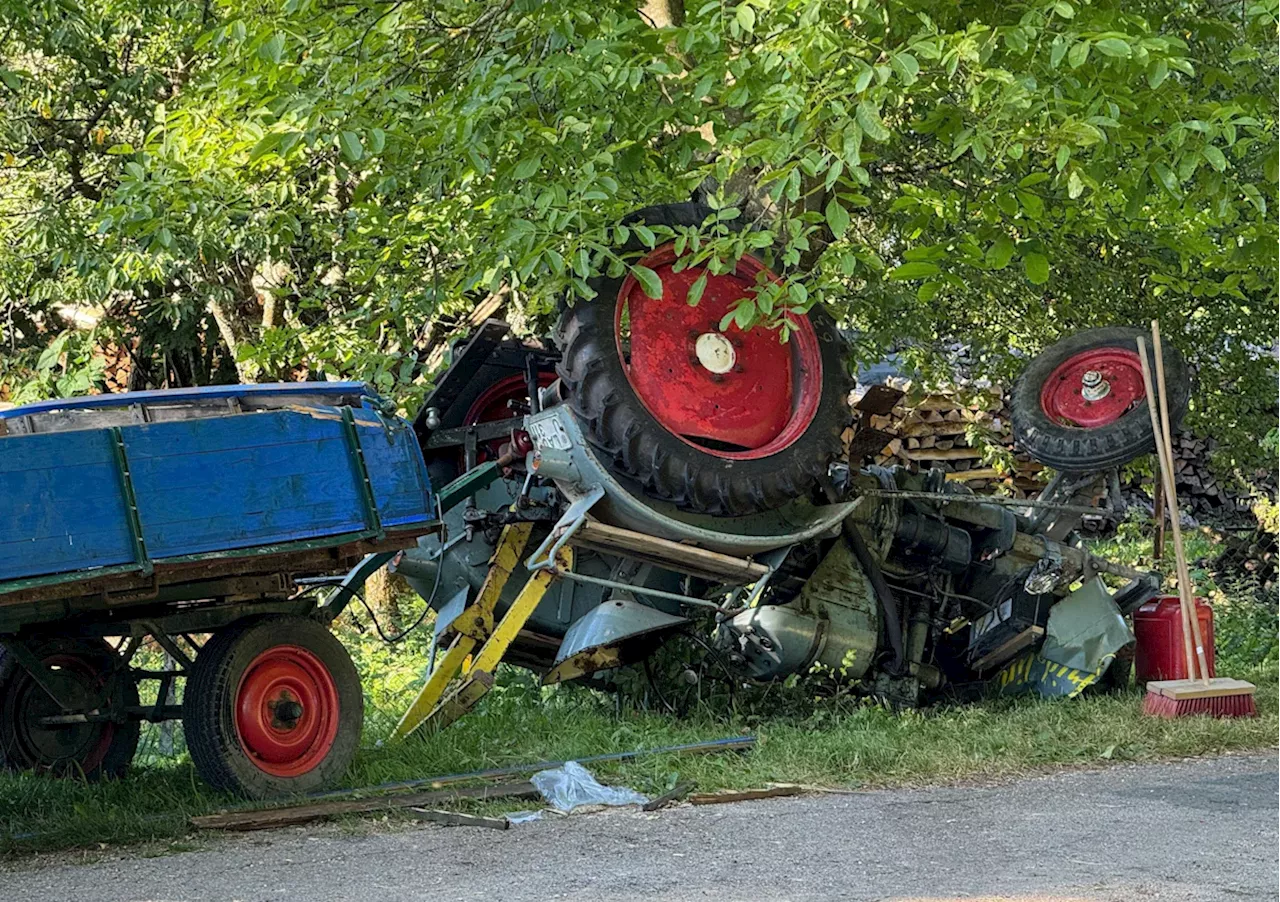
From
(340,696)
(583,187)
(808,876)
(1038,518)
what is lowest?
(808,876)

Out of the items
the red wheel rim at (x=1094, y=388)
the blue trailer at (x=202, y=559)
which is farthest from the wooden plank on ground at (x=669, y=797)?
the red wheel rim at (x=1094, y=388)

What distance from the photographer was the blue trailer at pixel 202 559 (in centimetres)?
590

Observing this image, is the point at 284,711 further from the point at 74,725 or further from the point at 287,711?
the point at 74,725

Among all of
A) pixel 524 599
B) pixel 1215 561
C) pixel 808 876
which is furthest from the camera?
pixel 1215 561

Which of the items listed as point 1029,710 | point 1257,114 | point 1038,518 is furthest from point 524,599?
point 1257,114

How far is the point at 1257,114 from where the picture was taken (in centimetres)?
807

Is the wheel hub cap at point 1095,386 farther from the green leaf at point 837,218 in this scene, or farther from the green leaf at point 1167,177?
the green leaf at point 837,218

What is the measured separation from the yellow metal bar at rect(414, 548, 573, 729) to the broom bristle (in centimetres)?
314

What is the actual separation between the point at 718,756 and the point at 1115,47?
11.9 ft

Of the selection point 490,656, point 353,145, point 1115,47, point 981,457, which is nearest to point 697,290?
point 353,145

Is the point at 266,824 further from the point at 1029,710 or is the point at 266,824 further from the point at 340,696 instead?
the point at 1029,710

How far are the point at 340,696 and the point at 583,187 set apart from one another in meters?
2.59

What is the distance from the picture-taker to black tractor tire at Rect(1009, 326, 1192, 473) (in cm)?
875

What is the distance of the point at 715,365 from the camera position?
8148 mm
